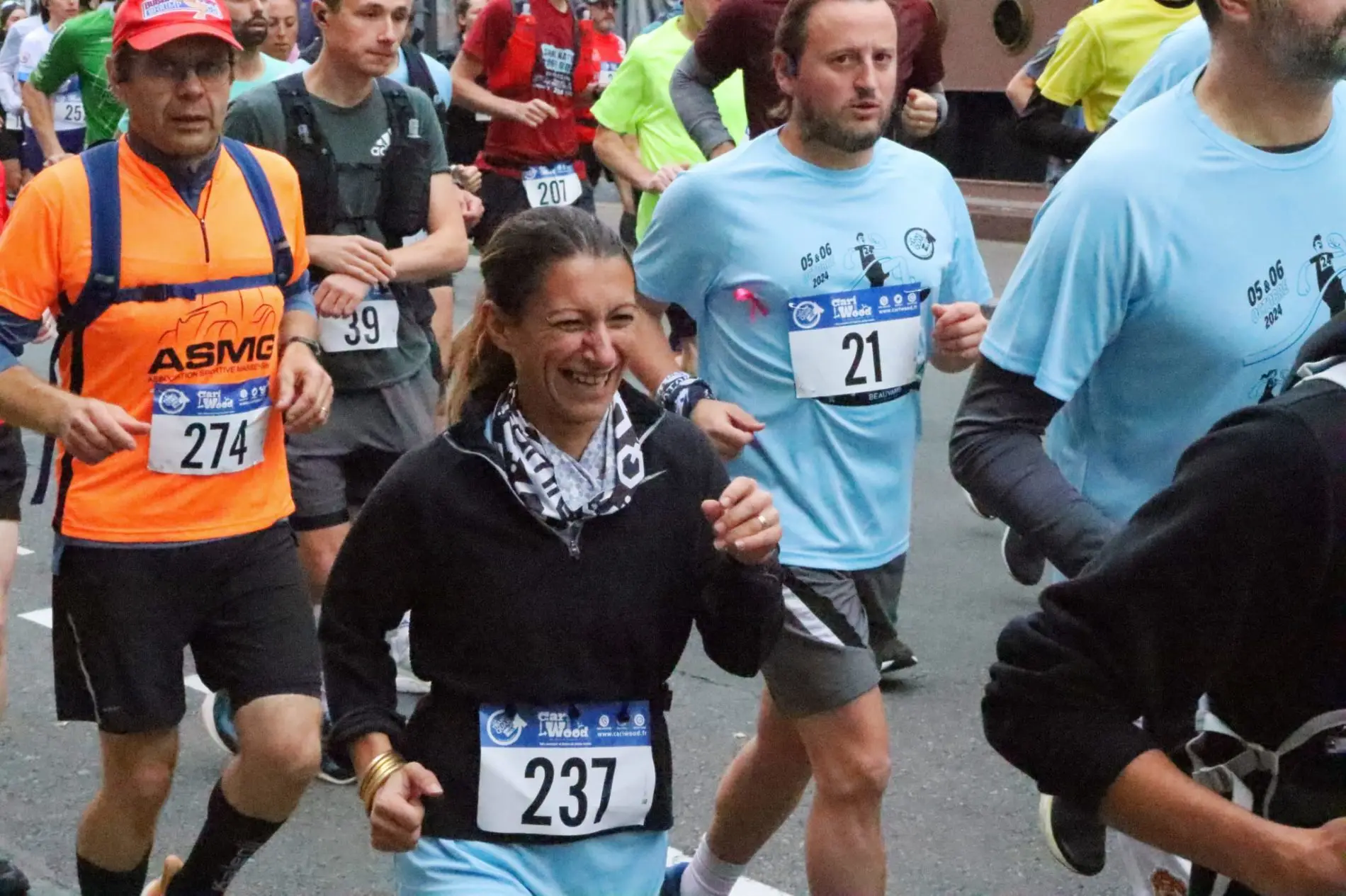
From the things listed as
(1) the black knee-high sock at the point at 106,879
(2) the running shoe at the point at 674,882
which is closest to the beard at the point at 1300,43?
(2) the running shoe at the point at 674,882

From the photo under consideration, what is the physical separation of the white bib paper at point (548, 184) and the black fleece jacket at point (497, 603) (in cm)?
617

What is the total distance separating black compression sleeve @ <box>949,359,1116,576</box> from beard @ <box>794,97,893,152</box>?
905 mm

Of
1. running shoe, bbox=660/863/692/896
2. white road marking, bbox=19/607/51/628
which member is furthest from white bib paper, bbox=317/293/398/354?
white road marking, bbox=19/607/51/628

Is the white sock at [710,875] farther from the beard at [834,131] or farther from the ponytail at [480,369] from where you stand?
the beard at [834,131]

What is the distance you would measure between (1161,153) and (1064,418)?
1.54ft

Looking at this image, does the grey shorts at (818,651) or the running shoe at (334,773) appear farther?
the running shoe at (334,773)

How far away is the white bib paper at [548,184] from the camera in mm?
9055

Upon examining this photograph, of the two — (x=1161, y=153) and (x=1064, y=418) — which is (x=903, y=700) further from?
(x=1161, y=153)

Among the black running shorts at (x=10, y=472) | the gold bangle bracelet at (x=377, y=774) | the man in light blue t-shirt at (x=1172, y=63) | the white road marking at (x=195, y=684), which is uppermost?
the man in light blue t-shirt at (x=1172, y=63)

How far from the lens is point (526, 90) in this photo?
30.0 ft

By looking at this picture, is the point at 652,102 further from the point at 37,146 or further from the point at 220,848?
the point at 37,146

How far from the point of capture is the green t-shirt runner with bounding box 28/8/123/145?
7.25 m

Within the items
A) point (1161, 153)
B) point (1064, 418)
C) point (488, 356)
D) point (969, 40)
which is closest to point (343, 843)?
point (488, 356)

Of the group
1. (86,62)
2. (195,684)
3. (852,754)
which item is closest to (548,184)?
(86,62)
